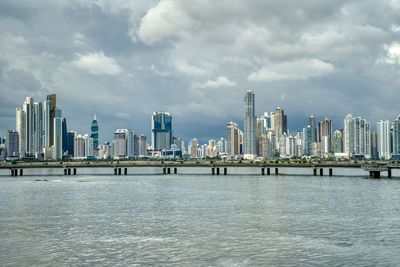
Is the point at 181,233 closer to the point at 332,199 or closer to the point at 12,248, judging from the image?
the point at 12,248

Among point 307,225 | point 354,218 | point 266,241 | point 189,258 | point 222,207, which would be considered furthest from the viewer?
point 222,207

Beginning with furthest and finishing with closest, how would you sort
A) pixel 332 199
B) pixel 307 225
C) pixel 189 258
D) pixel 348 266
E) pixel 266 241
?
pixel 332 199 < pixel 307 225 < pixel 266 241 < pixel 189 258 < pixel 348 266

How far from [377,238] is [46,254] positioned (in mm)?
31831

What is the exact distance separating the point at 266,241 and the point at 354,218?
19.6 m

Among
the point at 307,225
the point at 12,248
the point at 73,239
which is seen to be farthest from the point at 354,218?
the point at 12,248

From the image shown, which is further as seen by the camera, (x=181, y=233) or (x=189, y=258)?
(x=181, y=233)

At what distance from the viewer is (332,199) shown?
76.9 meters

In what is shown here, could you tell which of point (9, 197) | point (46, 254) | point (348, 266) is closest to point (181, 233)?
point (46, 254)

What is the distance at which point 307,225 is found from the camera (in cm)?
4891

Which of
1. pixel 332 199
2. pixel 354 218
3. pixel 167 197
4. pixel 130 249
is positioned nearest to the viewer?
pixel 130 249

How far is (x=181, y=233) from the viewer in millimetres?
44594

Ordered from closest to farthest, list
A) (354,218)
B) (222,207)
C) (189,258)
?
(189,258), (354,218), (222,207)

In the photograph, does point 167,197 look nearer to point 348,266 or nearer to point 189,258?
point 189,258

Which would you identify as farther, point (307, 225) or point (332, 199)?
point (332, 199)
